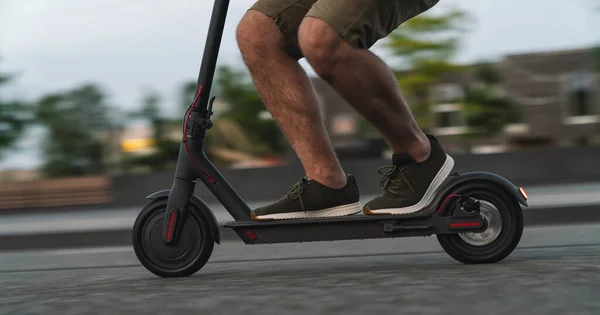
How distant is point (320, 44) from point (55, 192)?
19736 mm

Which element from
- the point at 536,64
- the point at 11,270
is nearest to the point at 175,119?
the point at 536,64

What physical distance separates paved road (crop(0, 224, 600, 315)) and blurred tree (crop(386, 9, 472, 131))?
31952 mm

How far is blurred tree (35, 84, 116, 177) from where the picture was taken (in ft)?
114

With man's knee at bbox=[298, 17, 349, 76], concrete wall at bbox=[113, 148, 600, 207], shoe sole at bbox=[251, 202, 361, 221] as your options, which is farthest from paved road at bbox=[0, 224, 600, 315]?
concrete wall at bbox=[113, 148, 600, 207]

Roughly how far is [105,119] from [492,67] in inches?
780

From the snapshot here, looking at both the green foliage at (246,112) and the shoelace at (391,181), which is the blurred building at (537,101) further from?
the shoelace at (391,181)

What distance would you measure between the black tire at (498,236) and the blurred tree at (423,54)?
106ft

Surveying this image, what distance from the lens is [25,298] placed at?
10.4 feet

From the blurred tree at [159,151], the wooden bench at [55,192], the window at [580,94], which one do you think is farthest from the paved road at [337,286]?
the window at [580,94]

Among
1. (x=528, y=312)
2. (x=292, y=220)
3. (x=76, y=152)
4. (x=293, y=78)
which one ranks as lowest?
(x=528, y=312)

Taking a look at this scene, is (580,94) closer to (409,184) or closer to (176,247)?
(409,184)

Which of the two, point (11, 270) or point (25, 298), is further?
point (11, 270)

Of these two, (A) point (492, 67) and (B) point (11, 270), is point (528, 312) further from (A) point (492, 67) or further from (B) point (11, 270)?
(A) point (492, 67)

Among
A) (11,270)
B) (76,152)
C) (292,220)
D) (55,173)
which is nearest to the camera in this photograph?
(292,220)
